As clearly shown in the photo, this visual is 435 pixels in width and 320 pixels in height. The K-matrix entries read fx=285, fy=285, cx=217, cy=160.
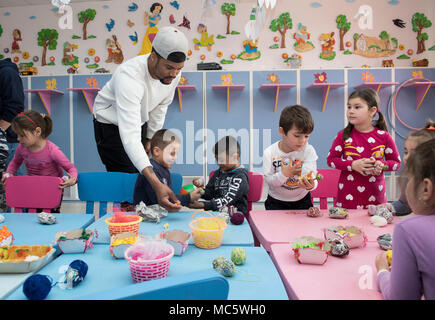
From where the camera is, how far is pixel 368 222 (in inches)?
43.1

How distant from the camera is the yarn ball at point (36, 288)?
1.77 ft

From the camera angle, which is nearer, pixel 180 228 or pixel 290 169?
pixel 180 228

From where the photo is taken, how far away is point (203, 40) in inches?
152

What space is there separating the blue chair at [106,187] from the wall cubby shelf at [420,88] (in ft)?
11.6

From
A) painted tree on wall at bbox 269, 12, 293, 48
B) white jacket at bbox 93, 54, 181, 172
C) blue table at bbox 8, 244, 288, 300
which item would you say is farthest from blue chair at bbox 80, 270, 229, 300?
painted tree on wall at bbox 269, 12, 293, 48

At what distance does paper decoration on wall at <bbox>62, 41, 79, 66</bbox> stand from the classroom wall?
0.68ft

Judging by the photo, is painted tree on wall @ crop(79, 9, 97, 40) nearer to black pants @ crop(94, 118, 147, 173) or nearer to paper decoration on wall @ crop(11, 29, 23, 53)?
paper decoration on wall @ crop(11, 29, 23, 53)

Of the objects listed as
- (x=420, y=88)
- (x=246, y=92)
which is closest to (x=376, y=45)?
(x=420, y=88)

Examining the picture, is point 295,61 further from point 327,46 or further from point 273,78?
point 327,46

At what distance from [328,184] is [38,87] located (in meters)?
3.80

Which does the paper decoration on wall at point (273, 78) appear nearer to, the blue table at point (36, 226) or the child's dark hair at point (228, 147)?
the child's dark hair at point (228, 147)

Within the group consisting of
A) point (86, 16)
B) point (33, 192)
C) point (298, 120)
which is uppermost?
point (86, 16)

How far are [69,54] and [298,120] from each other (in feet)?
12.3

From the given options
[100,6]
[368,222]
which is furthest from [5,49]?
[368,222]
